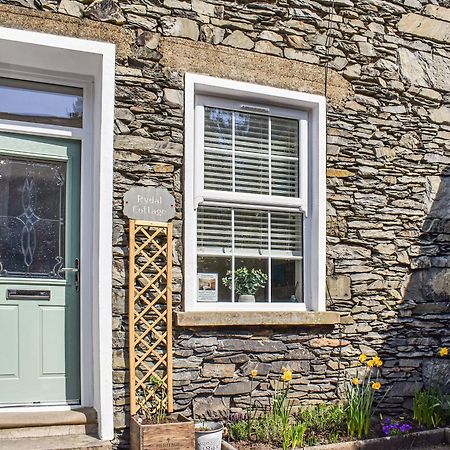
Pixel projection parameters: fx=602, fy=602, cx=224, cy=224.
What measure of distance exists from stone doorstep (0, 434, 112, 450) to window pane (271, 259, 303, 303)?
181 cm

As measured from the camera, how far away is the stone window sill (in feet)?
15.1

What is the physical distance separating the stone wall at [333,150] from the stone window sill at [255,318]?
0.09 m

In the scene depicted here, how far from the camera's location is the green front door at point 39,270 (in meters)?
4.45

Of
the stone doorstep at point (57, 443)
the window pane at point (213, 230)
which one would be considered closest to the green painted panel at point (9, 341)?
the stone doorstep at point (57, 443)

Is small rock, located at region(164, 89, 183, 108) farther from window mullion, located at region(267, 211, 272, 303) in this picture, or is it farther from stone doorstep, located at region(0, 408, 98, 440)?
stone doorstep, located at region(0, 408, 98, 440)

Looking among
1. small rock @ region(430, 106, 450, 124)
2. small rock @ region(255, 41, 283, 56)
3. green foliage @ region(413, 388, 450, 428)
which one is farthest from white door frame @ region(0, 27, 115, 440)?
small rock @ region(430, 106, 450, 124)

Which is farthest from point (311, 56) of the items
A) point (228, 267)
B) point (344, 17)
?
point (228, 267)

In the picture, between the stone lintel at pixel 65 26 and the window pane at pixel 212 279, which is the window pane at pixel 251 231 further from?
the stone lintel at pixel 65 26

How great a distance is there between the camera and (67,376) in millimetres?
4590

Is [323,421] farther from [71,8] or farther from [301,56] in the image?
[71,8]

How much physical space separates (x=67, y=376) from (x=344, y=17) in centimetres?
383

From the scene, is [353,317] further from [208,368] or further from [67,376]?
[67,376]

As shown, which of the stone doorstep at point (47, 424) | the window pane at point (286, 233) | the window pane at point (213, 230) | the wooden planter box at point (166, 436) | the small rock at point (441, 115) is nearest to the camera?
the wooden planter box at point (166, 436)

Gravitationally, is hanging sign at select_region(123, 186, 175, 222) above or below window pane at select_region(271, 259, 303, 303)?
above
